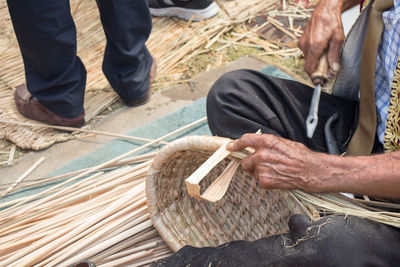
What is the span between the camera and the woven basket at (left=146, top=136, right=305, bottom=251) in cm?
148

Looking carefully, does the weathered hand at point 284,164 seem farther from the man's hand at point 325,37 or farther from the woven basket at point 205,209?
the man's hand at point 325,37

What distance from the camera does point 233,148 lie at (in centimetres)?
123

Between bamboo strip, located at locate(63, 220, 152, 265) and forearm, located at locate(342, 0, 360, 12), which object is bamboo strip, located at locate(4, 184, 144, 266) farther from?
forearm, located at locate(342, 0, 360, 12)

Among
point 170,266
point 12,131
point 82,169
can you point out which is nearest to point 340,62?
point 170,266

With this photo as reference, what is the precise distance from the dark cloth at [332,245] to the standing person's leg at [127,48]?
140 centimetres

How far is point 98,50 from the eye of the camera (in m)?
2.84

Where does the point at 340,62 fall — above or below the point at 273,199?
above

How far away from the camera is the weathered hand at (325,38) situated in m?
1.53

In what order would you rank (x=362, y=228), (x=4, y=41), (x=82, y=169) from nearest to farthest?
(x=362, y=228), (x=82, y=169), (x=4, y=41)

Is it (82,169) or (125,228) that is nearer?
(125,228)

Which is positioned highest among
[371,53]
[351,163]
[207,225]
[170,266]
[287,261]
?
[371,53]

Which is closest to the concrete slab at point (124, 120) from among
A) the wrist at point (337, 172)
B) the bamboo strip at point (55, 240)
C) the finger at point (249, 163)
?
the bamboo strip at point (55, 240)

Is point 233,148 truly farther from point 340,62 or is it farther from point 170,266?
point 340,62

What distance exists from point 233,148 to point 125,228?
0.62 meters
